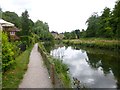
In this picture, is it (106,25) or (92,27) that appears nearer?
(106,25)

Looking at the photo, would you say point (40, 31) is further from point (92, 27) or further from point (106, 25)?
point (106, 25)

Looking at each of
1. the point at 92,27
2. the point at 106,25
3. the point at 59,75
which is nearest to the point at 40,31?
the point at 92,27

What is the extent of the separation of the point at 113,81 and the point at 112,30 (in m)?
38.8

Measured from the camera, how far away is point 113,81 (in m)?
16.4

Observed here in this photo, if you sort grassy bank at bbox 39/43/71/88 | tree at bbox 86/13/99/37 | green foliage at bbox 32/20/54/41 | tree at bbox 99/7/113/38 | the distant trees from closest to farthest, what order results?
grassy bank at bbox 39/43/71/88 < the distant trees < tree at bbox 99/7/113/38 < tree at bbox 86/13/99/37 < green foliage at bbox 32/20/54/41

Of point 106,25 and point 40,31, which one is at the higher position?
point 106,25

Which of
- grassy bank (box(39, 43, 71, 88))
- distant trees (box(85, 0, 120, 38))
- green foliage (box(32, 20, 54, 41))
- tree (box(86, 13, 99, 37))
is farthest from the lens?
green foliage (box(32, 20, 54, 41))

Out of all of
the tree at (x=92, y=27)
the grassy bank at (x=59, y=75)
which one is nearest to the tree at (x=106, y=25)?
the tree at (x=92, y=27)

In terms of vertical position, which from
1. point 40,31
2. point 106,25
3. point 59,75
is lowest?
point 59,75

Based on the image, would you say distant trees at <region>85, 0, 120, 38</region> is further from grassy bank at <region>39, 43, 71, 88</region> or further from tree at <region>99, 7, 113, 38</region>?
grassy bank at <region>39, 43, 71, 88</region>

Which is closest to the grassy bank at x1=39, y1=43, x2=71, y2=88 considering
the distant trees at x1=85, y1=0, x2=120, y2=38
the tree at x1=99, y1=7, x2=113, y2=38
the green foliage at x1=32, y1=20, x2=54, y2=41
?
the distant trees at x1=85, y1=0, x2=120, y2=38

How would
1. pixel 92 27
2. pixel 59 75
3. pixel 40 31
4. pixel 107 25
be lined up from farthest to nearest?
pixel 40 31 → pixel 92 27 → pixel 107 25 → pixel 59 75

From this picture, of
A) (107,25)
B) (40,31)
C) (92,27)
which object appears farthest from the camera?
(40,31)

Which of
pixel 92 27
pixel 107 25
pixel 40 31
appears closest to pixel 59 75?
pixel 107 25
